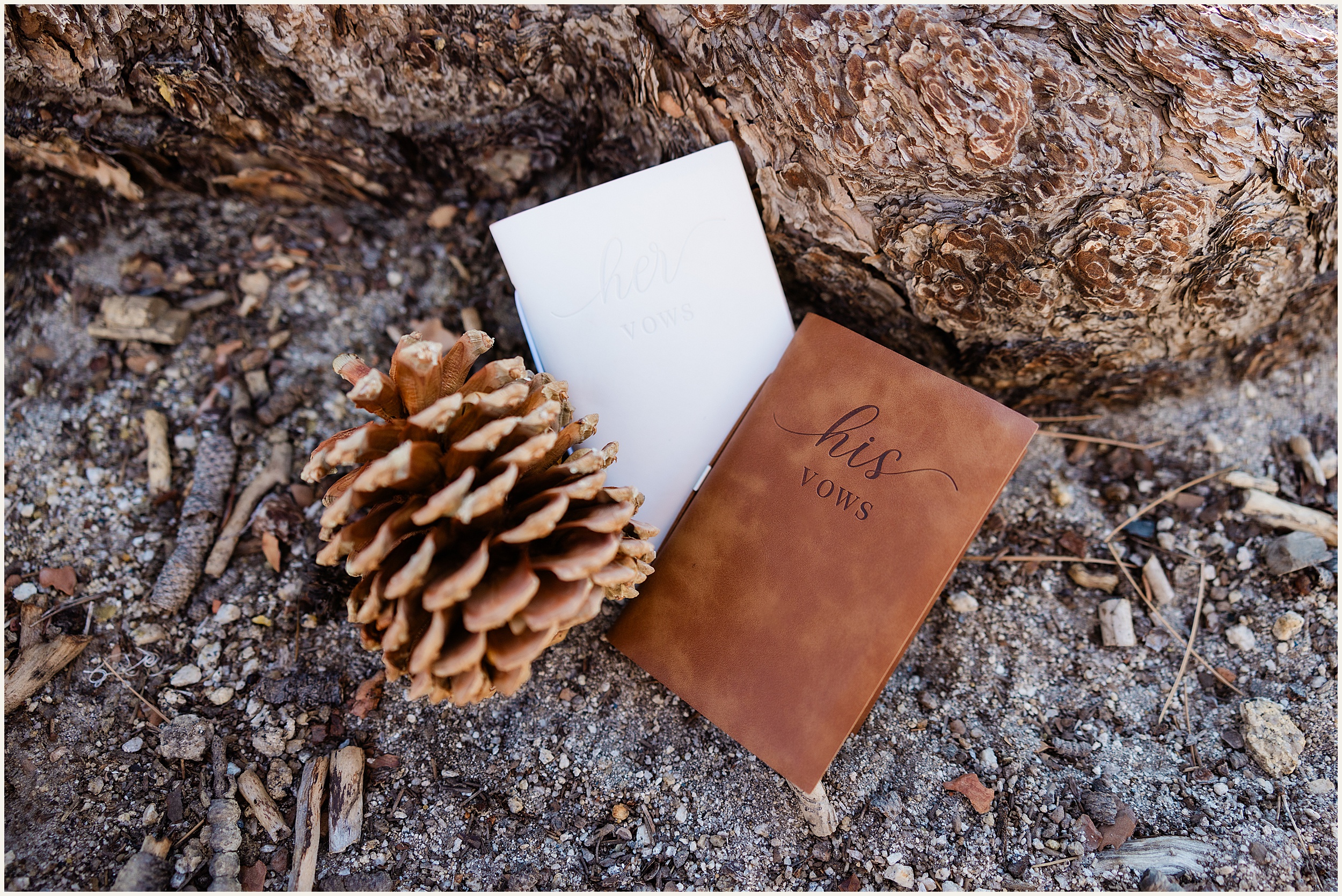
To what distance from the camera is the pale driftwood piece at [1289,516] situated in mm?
1287

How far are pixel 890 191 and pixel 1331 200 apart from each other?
0.65 meters

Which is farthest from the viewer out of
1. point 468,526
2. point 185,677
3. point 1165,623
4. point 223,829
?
point 1165,623

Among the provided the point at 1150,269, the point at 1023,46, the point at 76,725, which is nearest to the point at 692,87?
the point at 1023,46

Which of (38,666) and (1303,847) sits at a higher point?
(38,666)

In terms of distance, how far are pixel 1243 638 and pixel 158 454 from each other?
189cm

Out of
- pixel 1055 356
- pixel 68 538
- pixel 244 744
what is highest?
pixel 1055 356

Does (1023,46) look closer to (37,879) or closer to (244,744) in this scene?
(244,744)

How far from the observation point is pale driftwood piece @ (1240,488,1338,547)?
4.22ft

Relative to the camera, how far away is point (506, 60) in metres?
1.24

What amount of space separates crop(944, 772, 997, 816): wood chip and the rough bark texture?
683 mm

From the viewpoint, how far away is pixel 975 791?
1129 mm

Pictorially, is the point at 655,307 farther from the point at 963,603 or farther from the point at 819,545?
the point at 963,603

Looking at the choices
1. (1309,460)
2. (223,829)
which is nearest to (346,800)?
(223,829)

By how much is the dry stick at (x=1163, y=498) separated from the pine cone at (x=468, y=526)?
92 cm
